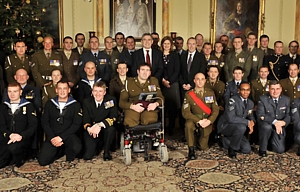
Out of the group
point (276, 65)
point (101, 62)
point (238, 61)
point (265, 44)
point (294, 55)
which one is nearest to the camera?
point (101, 62)

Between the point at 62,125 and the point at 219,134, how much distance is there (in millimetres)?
2256

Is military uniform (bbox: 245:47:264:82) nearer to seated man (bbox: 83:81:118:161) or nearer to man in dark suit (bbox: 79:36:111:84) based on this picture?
man in dark suit (bbox: 79:36:111:84)

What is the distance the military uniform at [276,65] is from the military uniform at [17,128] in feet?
13.0

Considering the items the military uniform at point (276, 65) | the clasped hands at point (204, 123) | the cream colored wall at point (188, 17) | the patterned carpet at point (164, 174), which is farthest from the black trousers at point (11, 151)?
the military uniform at point (276, 65)

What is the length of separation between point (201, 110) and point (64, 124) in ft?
6.15

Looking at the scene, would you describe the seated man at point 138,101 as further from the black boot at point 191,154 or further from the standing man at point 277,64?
the standing man at point 277,64

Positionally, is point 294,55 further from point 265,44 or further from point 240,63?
point 240,63

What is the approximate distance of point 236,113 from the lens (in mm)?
5613

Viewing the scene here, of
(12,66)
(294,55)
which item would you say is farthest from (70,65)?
(294,55)

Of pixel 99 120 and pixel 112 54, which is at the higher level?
pixel 112 54

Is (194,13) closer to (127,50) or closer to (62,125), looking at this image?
(127,50)

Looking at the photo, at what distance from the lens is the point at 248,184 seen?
4324 mm

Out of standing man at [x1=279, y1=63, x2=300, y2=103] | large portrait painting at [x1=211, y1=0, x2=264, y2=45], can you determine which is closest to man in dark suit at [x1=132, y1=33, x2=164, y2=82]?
standing man at [x1=279, y1=63, x2=300, y2=103]

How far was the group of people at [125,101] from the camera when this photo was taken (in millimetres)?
5143
